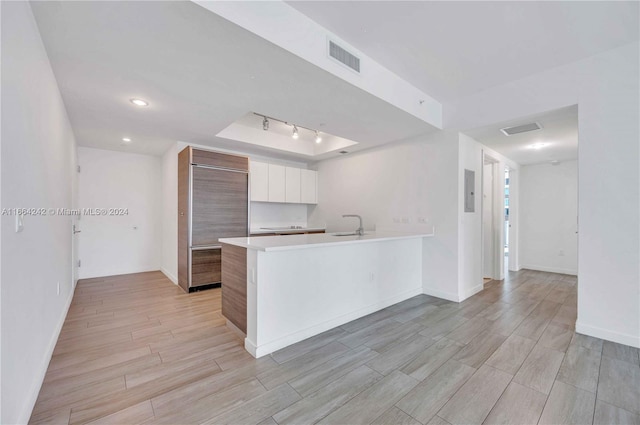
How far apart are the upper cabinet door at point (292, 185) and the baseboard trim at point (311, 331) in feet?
9.36

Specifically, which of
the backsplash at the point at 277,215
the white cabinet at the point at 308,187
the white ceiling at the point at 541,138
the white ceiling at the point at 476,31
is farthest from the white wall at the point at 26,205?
the white ceiling at the point at 541,138

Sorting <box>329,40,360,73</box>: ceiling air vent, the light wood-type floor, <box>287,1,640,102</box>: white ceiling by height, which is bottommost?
the light wood-type floor

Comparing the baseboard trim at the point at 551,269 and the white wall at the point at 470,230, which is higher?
the white wall at the point at 470,230

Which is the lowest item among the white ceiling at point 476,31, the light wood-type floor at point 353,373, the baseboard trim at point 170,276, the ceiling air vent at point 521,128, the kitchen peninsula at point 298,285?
the light wood-type floor at point 353,373

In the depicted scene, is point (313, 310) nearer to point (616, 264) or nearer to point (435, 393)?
point (435, 393)

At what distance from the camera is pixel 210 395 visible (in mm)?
1739

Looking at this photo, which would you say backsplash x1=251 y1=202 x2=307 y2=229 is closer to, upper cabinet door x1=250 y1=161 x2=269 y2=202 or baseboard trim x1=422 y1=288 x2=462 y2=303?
upper cabinet door x1=250 y1=161 x2=269 y2=202

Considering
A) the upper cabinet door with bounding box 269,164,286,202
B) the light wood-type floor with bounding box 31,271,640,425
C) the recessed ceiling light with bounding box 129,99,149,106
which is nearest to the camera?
the light wood-type floor with bounding box 31,271,640,425

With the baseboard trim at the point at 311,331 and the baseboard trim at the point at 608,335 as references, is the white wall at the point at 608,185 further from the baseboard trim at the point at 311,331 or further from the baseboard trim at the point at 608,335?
the baseboard trim at the point at 311,331

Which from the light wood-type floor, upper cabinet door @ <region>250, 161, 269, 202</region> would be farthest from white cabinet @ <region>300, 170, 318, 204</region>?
the light wood-type floor

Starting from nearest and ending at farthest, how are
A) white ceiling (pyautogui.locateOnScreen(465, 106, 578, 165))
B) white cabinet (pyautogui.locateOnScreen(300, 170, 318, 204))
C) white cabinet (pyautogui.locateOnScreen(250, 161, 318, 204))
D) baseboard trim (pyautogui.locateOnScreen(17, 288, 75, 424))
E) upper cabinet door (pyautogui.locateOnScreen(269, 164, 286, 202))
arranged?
baseboard trim (pyautogui.locateOnScreen(17, 288, 75, 424))
white ceiling (pyautogui.locateOnScreen(465, 106, 578, 165))
white cabinet (pyautogui.locateOnScreen(250, 161, 318, 204))
upper cabinet door (pyautogui.locateOnScreen(269, 164, 286, 202))
white cabinet (pyautogui.locateOnScreen(300, 170, 318, 204))

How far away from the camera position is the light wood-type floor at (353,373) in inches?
62.6

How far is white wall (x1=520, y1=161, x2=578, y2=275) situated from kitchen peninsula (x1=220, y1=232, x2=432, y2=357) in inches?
165

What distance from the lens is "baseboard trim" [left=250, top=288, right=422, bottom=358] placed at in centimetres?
223
